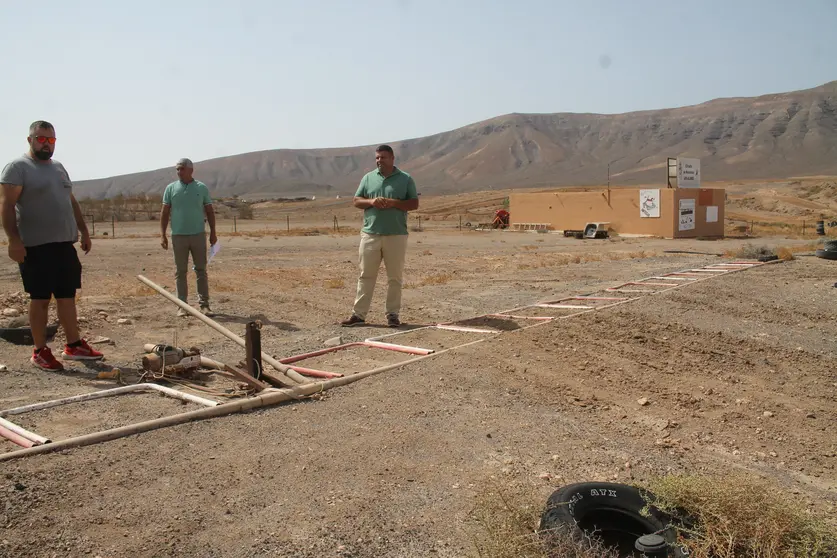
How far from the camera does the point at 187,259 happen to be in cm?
873

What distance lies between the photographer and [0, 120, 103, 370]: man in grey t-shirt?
18.5 ft

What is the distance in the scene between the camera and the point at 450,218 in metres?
60.5

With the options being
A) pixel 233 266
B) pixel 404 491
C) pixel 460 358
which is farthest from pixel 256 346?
pixel 233 266

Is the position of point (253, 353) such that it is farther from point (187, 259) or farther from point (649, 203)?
point (649, 203)

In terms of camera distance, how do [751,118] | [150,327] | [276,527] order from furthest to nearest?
[751,118]
[150,327]
[276,527]

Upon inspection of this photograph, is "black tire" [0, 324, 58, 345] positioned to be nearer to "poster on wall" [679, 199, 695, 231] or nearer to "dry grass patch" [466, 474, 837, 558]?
"dry grass patch" [466, 474, 837, 558]

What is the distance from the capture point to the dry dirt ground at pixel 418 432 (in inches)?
123

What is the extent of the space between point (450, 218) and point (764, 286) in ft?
163

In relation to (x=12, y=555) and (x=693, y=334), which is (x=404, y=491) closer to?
(x=12, y=555)

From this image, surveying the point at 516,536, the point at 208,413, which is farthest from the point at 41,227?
the point at 516,536

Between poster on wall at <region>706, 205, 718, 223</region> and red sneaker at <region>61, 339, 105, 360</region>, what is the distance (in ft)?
97.0

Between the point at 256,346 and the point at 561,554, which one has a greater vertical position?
the point at 256,346

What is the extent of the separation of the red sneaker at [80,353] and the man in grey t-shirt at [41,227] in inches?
10.6

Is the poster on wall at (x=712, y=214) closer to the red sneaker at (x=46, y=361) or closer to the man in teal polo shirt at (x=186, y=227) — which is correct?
the man in teal polo shirt at (x=186, y=227)
